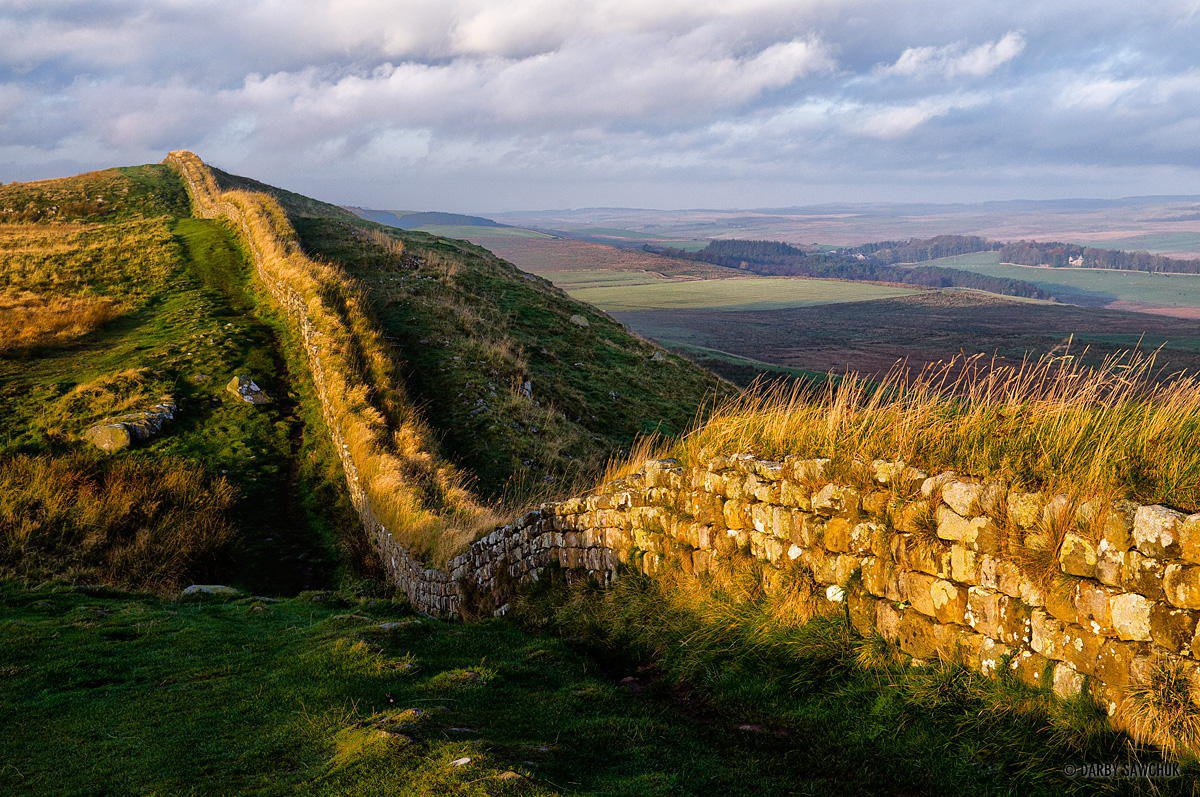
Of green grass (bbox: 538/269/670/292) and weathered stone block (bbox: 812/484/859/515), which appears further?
green grass (bbox: 538/269/670/292)

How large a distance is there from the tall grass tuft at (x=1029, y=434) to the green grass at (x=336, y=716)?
261 cm

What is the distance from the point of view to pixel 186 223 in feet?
124

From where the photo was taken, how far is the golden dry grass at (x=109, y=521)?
11664 millimetres

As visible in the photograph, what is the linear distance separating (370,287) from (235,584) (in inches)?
689

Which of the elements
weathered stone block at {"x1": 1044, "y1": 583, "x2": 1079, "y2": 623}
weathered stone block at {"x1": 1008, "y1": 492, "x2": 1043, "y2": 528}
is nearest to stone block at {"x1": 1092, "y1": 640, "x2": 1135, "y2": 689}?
weathered stone block at {"x1": 1044, "y1": 583, "x2": 1079, "y2": 623}

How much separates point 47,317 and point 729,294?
134 m

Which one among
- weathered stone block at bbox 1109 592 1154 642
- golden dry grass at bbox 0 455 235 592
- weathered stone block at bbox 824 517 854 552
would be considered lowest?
golden dry grass at bbox 0 455 235 592

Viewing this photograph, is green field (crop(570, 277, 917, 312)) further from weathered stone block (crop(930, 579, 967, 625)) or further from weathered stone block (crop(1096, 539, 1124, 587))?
weathered stone block (crop(1096, 539, 1124, 587))

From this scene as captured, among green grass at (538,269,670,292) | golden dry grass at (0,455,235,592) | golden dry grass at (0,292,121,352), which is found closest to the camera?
golden dry grass at (0,455,235,592)

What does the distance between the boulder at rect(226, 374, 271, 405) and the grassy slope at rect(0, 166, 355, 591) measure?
265 mm

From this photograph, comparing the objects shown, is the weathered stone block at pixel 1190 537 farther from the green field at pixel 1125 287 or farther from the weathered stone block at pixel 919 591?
the green field at pixel 1125 287

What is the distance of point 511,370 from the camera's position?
22000 millimetres

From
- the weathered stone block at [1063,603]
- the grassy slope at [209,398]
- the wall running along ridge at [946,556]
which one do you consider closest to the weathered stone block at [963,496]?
the wall running along ridge at [946,556]

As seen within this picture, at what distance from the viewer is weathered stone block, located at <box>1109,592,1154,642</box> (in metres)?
4.16
